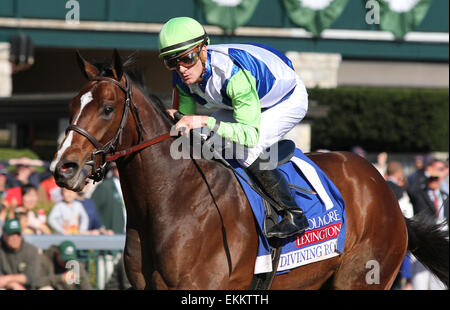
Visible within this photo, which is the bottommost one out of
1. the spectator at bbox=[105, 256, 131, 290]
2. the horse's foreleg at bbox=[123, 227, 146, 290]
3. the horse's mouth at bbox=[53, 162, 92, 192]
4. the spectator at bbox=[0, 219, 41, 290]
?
the spectator at bbox=[105, 256, 131, 290]

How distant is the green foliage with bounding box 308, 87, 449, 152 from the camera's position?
1686cm

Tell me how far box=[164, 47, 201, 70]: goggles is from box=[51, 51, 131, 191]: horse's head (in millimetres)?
248

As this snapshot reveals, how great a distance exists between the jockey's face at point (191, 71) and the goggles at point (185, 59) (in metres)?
Answer: 0.02

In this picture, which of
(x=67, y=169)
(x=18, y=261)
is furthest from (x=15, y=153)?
(x=67, y=169)

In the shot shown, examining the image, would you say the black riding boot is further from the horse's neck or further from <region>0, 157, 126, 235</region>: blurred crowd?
<region>0, 157, 126, 235</region>: blurred crowd

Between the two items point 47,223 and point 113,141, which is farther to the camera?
point 47,223

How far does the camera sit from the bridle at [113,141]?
3730mm

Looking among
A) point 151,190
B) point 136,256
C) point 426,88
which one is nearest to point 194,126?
point 151,190

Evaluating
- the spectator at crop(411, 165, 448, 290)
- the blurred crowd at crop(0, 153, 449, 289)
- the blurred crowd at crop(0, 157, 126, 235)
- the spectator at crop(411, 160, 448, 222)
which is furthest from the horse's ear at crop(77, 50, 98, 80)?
the spectator at crop(411, 165, 448, 290)

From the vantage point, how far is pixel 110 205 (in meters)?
7.83

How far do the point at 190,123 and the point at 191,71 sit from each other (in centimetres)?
30

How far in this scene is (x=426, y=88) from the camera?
1875 centimetres

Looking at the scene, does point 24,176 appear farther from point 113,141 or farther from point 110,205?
point 113,141
